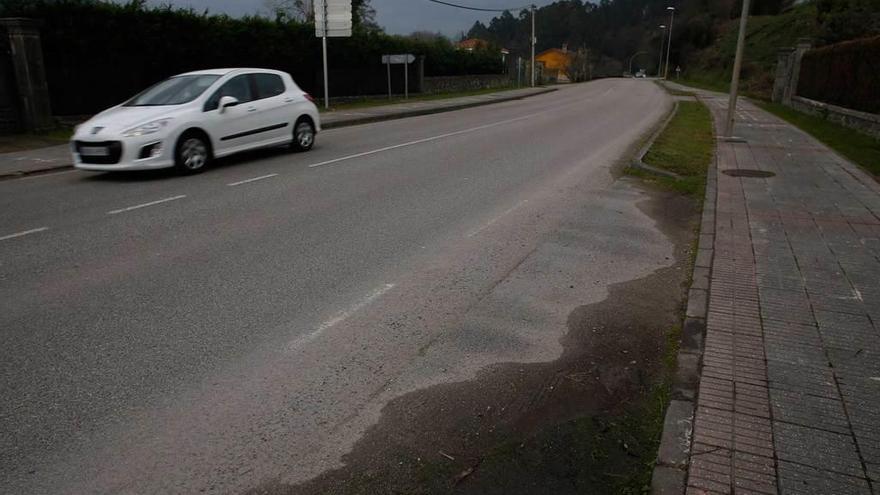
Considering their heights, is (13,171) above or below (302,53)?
below

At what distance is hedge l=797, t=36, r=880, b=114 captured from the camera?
1817 cm

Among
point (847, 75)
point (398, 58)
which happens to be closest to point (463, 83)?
point (398, 58)

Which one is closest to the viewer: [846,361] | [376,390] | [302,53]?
[376,390]

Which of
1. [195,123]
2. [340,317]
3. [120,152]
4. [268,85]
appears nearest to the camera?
[340,317]

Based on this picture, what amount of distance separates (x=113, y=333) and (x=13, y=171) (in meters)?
8.44

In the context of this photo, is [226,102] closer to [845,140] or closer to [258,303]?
[258,303]

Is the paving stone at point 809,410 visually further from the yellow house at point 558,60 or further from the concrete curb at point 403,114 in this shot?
the yellow house at point 558,60

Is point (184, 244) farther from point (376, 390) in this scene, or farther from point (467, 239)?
point (376, 390)

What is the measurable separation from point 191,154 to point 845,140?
15.6 m

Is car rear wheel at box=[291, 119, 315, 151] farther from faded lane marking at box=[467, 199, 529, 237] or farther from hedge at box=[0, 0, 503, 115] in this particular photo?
hedge at box=[0, 0, 503, 115]

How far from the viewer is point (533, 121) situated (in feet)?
68.8

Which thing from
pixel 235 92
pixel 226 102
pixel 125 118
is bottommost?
pixel 125 118

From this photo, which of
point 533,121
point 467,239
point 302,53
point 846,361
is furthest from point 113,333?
point 302,53

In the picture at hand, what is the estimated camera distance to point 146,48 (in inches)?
762
